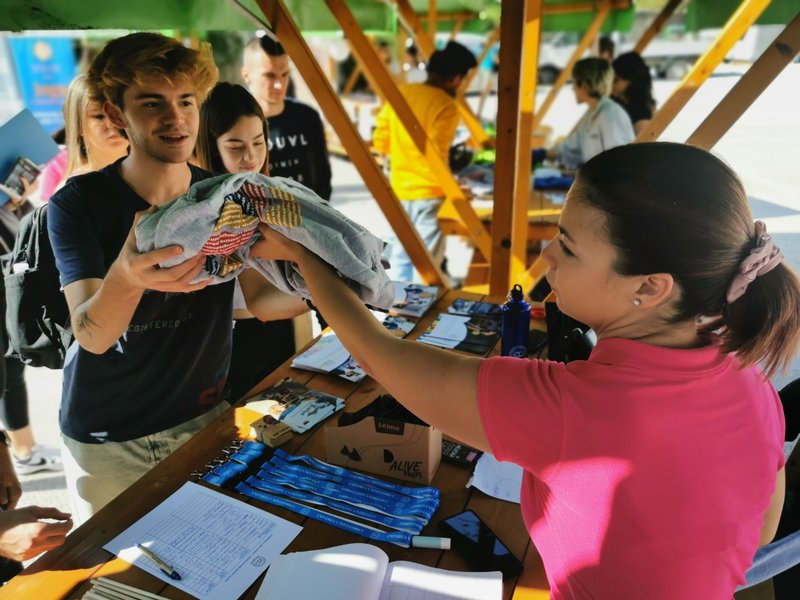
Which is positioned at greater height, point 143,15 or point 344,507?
point 143,15

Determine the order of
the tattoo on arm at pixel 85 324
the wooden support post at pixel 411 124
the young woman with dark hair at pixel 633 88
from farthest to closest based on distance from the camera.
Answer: the young woman with dark hair at pixel 633 88
the wooden support post at pixel 411 124
the tattoo on arm at pixel 85 324

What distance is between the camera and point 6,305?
6.80ft

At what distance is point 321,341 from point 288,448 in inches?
29.8

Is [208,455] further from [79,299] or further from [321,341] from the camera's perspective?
[321,341]

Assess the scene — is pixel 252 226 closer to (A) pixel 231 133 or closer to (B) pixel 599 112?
(A) pixel 231 133

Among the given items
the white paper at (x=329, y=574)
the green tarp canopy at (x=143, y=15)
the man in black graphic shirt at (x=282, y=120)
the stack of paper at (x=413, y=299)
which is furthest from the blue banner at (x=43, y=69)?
the white paper at (x=329, y=574)

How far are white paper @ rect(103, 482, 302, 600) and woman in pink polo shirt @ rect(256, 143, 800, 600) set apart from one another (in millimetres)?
576

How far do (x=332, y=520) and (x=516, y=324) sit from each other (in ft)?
3.39

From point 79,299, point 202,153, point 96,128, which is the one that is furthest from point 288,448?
point 96,128

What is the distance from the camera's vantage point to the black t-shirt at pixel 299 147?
11.1 ft

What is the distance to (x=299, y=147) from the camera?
11.4ft

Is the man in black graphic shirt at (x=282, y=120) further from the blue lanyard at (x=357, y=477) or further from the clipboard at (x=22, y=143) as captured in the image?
the blue lanyard at (x=357, y=477)

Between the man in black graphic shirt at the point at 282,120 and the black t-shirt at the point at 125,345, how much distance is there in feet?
5.07

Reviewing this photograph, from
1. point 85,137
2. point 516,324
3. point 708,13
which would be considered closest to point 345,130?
point 85,137
